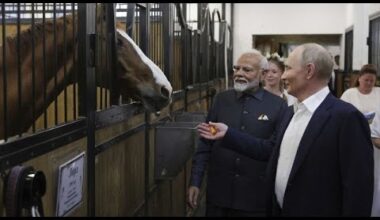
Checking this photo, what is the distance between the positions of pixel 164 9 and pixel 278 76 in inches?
38.7

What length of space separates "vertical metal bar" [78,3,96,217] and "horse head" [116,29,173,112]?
28 centimetres

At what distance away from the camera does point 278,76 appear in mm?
3363

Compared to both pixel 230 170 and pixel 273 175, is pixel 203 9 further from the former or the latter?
pixel 273 175

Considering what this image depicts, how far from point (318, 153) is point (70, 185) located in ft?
2.83

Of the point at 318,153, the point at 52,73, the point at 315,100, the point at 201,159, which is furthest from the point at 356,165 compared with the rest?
the point at 52,73

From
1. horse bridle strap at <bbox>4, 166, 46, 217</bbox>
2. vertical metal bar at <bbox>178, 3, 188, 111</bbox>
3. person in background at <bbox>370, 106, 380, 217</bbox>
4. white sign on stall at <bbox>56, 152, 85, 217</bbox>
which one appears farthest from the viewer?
vertical metal bar at <bbox>178, 3, 188, 111</bbox>

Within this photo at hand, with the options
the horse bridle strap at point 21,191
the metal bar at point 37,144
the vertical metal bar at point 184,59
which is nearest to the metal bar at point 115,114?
the metal bar at point 37,144

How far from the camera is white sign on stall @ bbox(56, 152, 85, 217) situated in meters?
1.43

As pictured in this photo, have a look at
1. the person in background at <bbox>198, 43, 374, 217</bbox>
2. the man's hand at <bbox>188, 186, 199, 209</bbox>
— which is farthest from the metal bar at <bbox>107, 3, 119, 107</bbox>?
the person in background at <bbox>198, 43, 374, 217</bbox>

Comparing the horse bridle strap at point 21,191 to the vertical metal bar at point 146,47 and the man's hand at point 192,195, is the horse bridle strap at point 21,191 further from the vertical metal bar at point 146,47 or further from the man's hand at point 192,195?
the vertical metal bar at point 146,47

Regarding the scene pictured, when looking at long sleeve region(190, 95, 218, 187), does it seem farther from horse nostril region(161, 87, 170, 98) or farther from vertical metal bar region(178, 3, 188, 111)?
vertical metal bar region(178, 3, 188, 111)

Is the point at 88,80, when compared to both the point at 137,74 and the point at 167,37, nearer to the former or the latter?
the point at 137,74

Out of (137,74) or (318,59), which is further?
(137,74)

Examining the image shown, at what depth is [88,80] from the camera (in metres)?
1.73
